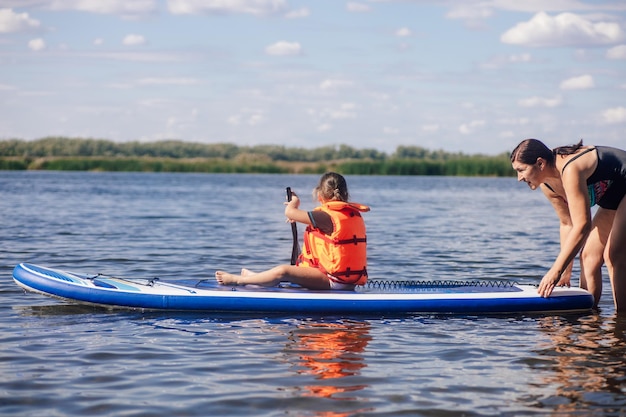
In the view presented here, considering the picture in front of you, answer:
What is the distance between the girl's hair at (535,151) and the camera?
19.6 feet

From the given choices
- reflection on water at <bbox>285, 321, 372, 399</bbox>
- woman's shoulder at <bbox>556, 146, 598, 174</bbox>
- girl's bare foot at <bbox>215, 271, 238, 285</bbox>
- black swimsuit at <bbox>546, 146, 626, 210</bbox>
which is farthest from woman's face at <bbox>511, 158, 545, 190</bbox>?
girl's bare foot at <bbox>215, 271, 238, 285</bbox>

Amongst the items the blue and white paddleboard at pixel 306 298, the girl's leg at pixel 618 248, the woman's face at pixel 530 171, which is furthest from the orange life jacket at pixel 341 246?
the girl's leg at pixel 618 248

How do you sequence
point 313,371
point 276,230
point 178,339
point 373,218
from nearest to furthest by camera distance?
1. point 313,371
2. point 178,339
3. point 276,230
4. point 373,218

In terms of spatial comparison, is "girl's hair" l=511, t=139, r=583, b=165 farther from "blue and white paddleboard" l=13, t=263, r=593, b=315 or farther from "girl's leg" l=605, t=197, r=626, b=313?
"blue and white paddleboard" l=13, t=263, r=593, b=315

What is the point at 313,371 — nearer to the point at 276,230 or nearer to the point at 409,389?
the point at 409,389

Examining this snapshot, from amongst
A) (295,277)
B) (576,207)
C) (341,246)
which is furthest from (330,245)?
(576,207)

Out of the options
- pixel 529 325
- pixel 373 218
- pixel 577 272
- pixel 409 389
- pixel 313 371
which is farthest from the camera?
pixel 373 218

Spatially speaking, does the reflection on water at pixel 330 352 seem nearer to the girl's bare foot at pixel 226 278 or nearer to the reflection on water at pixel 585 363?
the girl's bare foot at pixel 226 278

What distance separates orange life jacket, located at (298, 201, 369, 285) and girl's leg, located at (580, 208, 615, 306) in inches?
67.4

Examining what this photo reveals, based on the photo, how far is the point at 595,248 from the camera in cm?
649

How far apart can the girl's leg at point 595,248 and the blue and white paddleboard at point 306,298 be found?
139mm

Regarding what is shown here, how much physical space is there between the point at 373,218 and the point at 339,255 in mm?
12589

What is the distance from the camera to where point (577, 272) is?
993 centimetres

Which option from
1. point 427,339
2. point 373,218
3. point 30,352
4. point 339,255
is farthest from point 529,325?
point 373,218
